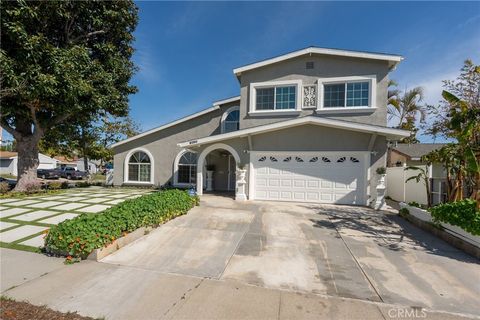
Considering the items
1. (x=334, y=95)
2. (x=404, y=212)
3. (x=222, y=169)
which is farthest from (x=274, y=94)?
(x=404, y=212)

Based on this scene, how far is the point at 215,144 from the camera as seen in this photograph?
12.3 meters

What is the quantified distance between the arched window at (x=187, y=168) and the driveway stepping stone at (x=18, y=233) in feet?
32.4

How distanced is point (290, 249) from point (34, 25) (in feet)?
48.5

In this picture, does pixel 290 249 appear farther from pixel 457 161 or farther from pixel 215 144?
pixel 215 144

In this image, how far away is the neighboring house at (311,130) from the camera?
10.7 metres

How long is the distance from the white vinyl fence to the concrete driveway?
4230mm

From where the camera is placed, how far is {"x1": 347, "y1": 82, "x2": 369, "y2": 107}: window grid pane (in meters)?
11.7

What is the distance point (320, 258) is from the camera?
16.3 feet

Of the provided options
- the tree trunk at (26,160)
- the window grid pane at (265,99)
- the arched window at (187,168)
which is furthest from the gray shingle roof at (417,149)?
the tree trunk at (26,160)

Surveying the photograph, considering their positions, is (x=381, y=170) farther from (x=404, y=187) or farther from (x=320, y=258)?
(x=320, y=258)

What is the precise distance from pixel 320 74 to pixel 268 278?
36.4 ft

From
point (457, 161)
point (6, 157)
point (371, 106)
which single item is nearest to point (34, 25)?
point (371, 106)

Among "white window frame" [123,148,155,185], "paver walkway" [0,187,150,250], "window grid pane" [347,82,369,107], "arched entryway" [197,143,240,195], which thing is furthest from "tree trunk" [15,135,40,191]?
"window grid pane" [347,82,369,107]

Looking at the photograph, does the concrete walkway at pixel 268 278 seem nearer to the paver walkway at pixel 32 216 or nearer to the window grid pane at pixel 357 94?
the paver walkway at pixel 32 216
